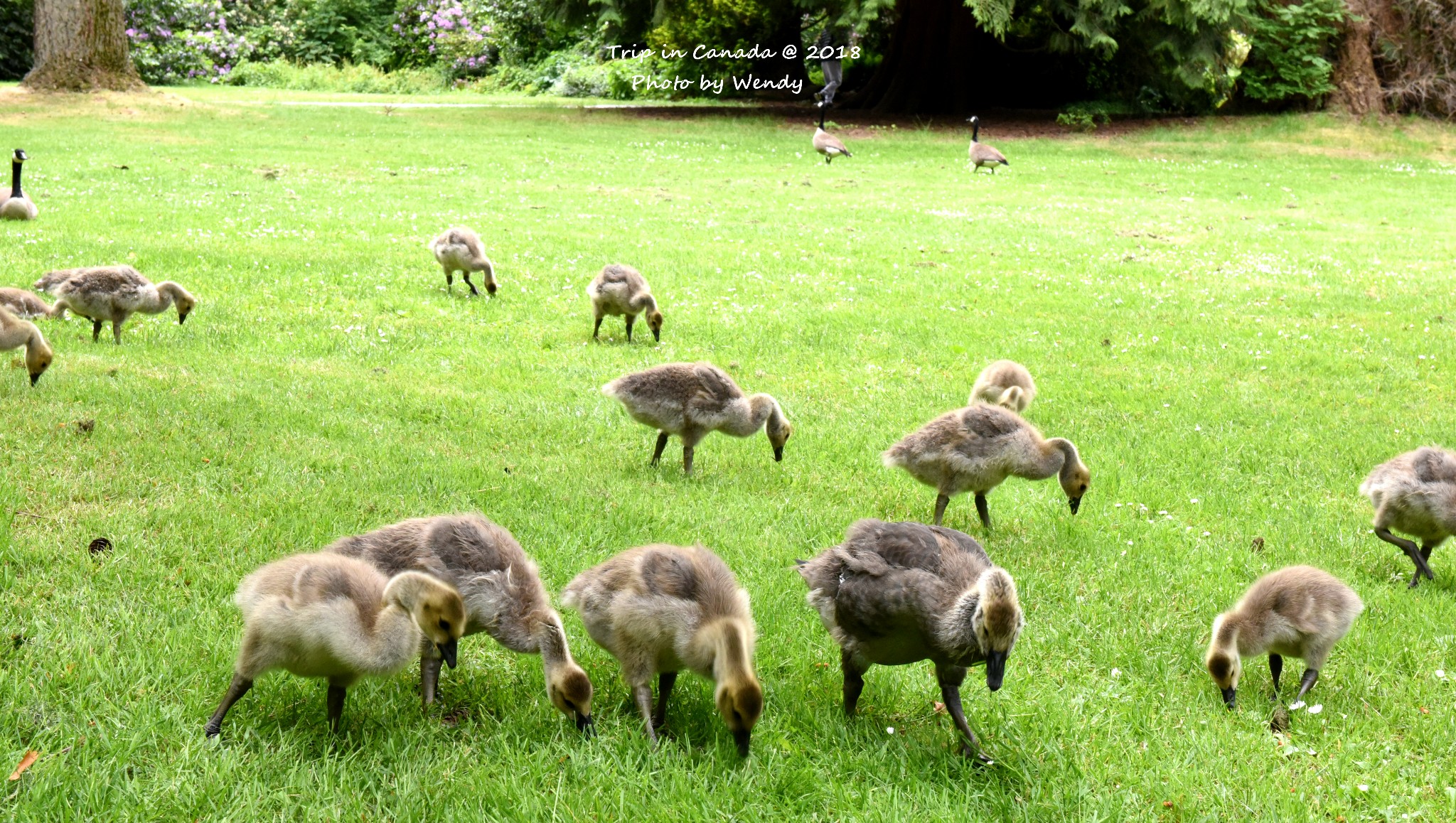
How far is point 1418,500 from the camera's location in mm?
7105

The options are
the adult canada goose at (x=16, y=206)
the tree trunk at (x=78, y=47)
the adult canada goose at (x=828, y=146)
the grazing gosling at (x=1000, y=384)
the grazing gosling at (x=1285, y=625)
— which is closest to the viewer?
the grazing gosling at (x=1285, y=625)

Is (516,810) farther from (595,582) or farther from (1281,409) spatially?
(1281,409)

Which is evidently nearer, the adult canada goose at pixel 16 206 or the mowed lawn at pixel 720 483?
the mowed lawn at pixel 720 483

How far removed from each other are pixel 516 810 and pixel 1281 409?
924cm

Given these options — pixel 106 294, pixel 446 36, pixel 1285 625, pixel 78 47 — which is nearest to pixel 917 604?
→ pixel 1285 625

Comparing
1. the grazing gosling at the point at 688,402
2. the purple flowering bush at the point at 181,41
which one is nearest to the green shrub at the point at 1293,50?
the grazing gosling at the point at 688,402

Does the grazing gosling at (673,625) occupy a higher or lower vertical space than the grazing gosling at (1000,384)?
higher

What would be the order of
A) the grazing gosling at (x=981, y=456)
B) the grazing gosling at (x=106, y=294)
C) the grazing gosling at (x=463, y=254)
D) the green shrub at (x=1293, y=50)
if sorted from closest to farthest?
the grazing gosling at (x=981, y=456) < the grazing gosling at (x=106, y=294) < the grazing gosling at (x=463, y=254) < the green shrub at (x=1293, y=50)

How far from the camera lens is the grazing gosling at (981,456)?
24.5ft

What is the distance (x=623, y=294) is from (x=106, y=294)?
4.87 meters

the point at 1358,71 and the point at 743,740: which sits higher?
the point at 1358,71

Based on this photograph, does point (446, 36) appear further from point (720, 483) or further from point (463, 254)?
point (720, 483)

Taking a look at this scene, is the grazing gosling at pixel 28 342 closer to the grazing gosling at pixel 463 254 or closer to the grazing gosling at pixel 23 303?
the grazing gosling at pixel 23 303

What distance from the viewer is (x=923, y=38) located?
38.6 meters
